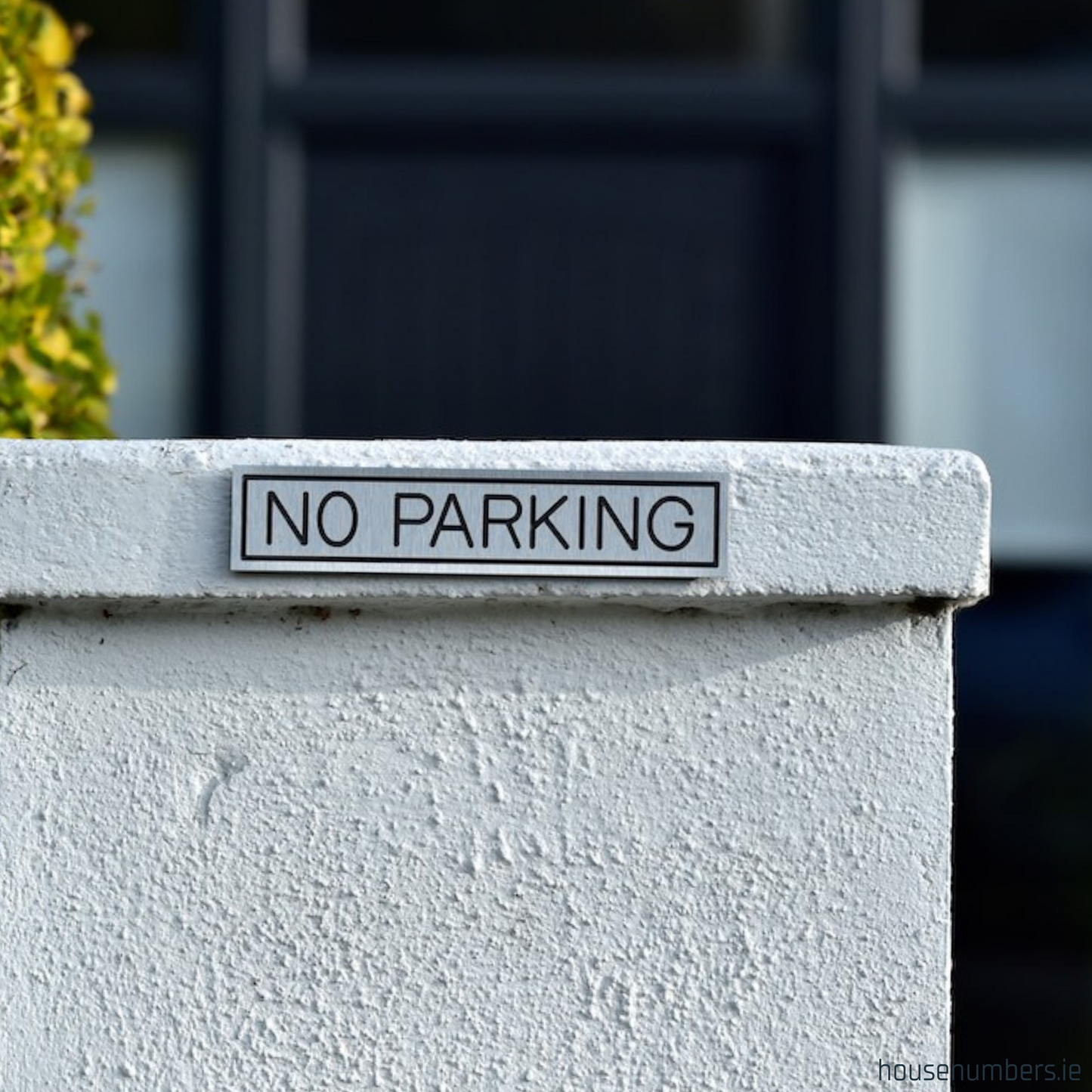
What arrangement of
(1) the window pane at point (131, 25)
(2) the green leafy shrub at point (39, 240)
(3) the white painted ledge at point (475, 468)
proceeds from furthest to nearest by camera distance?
(1) the window pane at point (131, 25) < (2) the green leafy shrub at point (39, 240) < (3) the white painted ledge at point (475, 468)

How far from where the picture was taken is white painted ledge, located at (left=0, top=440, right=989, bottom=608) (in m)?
1.71

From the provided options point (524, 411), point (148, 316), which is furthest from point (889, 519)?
point (148, 316)

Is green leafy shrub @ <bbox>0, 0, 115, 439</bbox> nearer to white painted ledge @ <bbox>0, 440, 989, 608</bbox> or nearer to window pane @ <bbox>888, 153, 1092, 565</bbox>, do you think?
white painted ledge @ <bbox>0, 440, 989, 608</bbox>

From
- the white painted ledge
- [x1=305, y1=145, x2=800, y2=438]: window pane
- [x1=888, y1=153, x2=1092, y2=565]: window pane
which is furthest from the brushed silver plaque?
[x1=888, y1=153, x2=1092, y2=565]: window pane

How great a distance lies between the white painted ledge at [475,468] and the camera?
171cm

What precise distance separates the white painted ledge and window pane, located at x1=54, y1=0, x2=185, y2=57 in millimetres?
2601

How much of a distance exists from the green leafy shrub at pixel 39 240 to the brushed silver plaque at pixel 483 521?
432 millimetres

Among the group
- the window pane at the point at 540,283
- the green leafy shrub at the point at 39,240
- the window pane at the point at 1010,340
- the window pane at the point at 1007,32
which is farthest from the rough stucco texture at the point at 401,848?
the window pane at the point at 1007,32

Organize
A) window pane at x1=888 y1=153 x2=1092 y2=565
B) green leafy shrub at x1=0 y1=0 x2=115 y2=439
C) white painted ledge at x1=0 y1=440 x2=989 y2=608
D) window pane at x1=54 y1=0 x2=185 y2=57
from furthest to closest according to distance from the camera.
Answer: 1. window pane at x1=888 y1=153 x2=1092 y2=565
2. window pane at x1=54 y1=0 x2=185 y2=57
3. green leafy shrub at x1=0 y1=0 x2=115 y2=439
4. white painted ledge at x1=0 y1=440 x2=989 y2=608

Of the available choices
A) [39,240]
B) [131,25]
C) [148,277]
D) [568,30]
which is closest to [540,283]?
[568,30]

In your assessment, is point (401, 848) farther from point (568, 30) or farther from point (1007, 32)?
point (1007, 32)

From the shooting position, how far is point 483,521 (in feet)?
5.64

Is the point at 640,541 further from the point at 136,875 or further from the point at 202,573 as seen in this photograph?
the point at 136,875

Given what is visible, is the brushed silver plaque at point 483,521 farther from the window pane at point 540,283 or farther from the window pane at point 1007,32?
the window pane at point 1007,32
